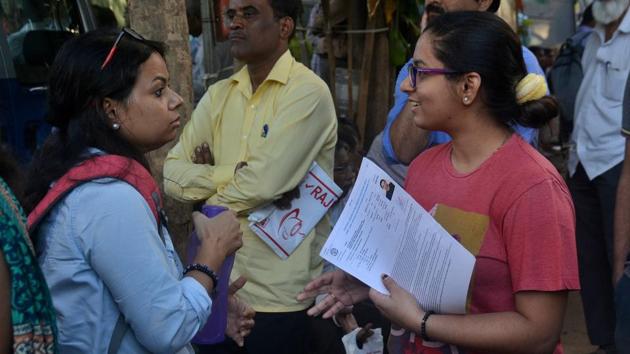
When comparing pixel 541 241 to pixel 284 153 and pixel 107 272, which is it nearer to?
pixel 107 272

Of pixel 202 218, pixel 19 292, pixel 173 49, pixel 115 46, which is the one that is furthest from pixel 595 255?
pixel 19 292

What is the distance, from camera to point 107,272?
1.91 meters

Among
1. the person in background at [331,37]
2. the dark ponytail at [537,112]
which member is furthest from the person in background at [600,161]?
the dark ponytail at [537,112]

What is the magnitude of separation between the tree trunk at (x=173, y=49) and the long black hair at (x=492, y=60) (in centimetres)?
142

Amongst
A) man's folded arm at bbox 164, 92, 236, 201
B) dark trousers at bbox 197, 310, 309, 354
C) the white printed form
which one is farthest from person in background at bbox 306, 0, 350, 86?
the white printed form

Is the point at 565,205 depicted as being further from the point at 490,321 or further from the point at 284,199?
the point at 284,199

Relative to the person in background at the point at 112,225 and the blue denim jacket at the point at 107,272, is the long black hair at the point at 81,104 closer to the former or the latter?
the person in background at the point at 112,225

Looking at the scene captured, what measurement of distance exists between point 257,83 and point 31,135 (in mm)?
1867

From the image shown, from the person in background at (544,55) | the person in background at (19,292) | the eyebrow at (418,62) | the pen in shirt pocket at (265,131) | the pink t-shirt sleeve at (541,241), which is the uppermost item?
the eyebrow at (418,62)

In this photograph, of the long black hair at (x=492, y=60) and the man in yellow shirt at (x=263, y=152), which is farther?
the man in yellow shirt at (x=263, y=152)

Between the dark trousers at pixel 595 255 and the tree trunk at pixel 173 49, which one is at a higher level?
the tree trunk at pixel 173 49

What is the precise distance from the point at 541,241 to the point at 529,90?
0.41 metres

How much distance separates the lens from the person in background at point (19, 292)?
1.48 metres

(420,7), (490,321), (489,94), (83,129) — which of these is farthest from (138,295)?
(420,7)
